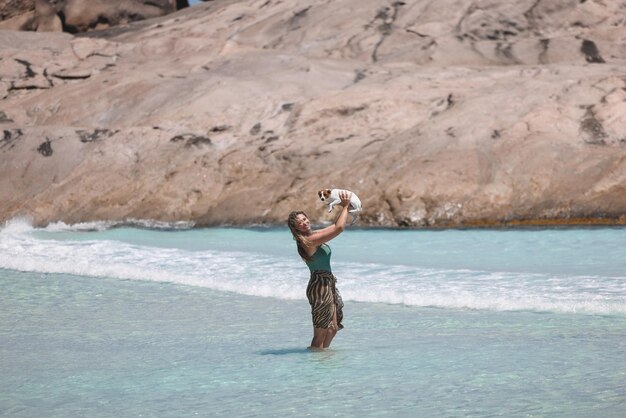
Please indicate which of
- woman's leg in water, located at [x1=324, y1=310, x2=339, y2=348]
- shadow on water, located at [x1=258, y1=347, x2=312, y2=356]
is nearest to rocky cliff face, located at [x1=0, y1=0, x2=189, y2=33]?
shadow on water, located at [x1=258, y1=347, x2=312, y2=356]

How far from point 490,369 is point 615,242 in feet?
23.8

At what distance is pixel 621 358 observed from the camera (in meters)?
7.50

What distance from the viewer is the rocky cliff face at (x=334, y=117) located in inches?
662

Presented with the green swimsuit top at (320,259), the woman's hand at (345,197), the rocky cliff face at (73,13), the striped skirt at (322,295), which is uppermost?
the woman's hand at (345,197)

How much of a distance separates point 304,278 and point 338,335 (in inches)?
129

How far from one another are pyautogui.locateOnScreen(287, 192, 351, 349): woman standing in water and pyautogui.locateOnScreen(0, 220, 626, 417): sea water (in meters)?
0.23

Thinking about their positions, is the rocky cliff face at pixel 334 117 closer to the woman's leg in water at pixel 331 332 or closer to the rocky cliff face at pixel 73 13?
the rocky cliff face at pixel 73 13

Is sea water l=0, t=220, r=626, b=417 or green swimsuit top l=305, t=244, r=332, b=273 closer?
sea water l=0, t=220, r=626, b=417

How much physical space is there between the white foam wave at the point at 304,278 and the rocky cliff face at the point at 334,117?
3.16 m

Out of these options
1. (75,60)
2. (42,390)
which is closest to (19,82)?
(75,60)

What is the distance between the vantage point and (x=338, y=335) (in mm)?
8953

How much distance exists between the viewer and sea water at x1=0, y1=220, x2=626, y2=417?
6840 mm

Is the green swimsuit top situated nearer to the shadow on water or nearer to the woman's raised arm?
the woman's raised arm

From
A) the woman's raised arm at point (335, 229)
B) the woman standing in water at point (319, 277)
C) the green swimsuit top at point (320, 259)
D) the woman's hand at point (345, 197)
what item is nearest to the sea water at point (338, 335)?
the woman standing in water at point (319, 277)
